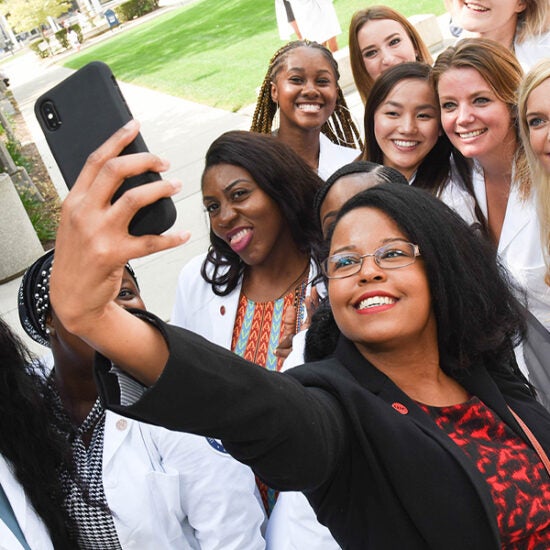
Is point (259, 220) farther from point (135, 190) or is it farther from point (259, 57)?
point (259, 57)

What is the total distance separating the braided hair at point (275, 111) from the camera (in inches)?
176

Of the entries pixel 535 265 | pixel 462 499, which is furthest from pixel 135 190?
pixel 535 265

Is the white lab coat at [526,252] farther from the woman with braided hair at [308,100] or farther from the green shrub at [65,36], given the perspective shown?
the green shrub at [65,36]

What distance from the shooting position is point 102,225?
0.97 metres

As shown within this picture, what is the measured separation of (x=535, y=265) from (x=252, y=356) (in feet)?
3.86

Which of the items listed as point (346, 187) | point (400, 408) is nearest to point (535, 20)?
point (346, 187)

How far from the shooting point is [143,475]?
207cm

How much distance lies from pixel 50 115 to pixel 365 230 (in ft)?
2.89

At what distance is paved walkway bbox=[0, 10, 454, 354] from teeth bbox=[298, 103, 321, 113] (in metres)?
0.96

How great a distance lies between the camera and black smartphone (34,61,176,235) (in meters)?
1.14

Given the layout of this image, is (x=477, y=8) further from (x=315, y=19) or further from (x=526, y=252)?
(x=315, y=19)

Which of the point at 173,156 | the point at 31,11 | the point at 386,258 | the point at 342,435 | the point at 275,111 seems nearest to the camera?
the point at 342,435

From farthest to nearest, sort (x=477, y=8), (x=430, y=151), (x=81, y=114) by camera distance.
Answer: (x=477, y=8), (x=430, y=151), (x=81, y=114)

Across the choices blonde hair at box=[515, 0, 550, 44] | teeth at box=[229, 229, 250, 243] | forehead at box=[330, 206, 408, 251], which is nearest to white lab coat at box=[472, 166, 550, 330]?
teeth at box=[229, 229, 250, 243]
